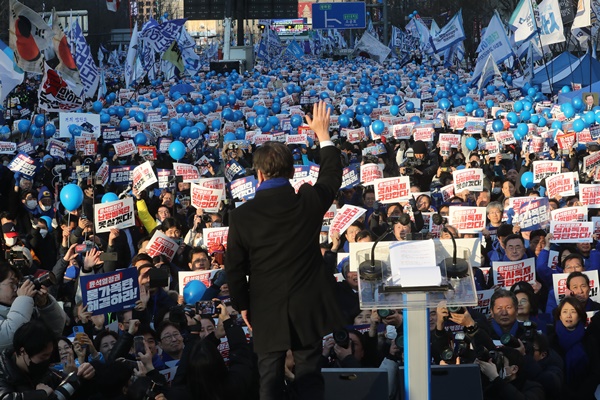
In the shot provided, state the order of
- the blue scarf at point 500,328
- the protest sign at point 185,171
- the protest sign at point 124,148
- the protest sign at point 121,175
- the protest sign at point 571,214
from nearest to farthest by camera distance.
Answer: the blue scarf at point 500,328
the protest sign at point 571,214
the protest sign at point 185,171
the protest sign at point 121,175
the protest sign at point 124,148

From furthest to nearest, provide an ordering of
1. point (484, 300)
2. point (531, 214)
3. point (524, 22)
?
point (524, 22) < point (531, 214) < point (484, 300)

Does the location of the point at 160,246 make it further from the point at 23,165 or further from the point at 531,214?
the point at 23,165

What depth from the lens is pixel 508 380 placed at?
589 cm

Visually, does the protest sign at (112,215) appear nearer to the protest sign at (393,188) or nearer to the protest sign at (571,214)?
the protest sign at (393,188)

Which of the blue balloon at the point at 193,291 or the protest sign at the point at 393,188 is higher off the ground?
the protest sign at the point at 393,188

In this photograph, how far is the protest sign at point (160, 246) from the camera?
10062 mm

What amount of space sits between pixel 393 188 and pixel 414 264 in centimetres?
829

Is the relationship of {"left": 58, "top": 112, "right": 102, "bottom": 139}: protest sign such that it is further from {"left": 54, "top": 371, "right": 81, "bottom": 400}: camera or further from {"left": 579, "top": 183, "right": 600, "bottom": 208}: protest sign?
{"left": 54, "top": 371, "right": 81, "bottom": 400}: camera

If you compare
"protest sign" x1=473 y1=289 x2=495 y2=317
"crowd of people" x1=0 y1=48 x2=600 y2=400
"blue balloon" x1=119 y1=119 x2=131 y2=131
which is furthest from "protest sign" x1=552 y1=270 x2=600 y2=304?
"blue balloon" x1=119 y1=119 x2=131 y2=131

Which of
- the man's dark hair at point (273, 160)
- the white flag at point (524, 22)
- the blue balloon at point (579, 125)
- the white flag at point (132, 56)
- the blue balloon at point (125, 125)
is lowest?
the blue balloon at point (579, 125)

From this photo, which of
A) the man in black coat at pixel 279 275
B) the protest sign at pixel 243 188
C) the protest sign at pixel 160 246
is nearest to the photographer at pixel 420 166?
the protest sign at pixel 243 188

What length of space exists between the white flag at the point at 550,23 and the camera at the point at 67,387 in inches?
888

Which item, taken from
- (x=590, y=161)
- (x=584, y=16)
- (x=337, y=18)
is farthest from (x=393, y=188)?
(x=337, y=18)

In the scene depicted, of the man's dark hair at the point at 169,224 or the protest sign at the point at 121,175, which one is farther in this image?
the protest sign at the point at 121,175
